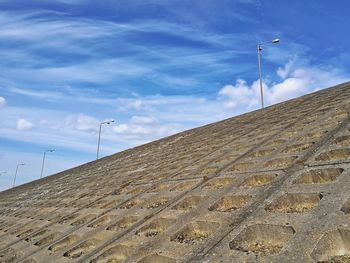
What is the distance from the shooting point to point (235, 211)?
354 cm

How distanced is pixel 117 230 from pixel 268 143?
2838 mm

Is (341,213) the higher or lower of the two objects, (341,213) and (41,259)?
the higher

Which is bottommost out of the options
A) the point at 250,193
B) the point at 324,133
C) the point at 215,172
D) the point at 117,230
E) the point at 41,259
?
the point at 41,259

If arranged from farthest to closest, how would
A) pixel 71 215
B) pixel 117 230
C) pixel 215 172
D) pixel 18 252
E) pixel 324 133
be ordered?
pixel 71 215
pixel 18 252
pixel 215 172
pixel 324 133
pixel 117 230

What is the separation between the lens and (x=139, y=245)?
375cm

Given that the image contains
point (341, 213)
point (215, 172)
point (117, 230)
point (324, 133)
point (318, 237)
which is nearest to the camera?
point (318, 237)

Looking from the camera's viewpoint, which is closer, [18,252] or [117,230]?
[117,230]

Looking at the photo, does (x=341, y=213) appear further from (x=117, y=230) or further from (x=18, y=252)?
(x=18, y=252)

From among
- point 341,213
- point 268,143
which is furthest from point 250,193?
point 268,143

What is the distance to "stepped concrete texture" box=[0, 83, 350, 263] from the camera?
272 centimetres

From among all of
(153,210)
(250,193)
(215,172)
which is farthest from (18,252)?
(250,193)

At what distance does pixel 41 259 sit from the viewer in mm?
4844

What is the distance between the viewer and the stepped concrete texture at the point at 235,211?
272 centimetres

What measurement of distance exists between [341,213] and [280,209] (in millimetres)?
622
